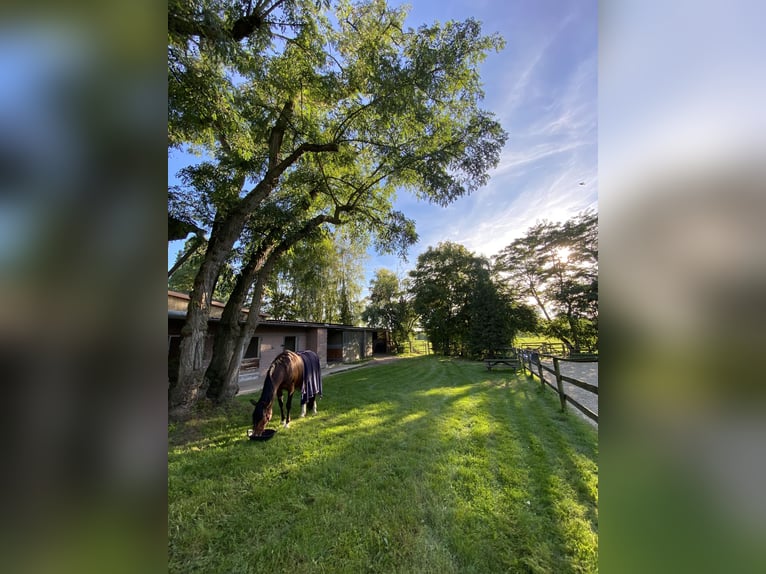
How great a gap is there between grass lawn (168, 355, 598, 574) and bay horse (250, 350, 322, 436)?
0.38 metres

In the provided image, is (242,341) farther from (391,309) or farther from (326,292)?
(391,309)

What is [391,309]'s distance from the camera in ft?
91.5

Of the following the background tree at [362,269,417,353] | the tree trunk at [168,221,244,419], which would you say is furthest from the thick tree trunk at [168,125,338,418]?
the background tree at [362,269,417,353]

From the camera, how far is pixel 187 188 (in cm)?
621

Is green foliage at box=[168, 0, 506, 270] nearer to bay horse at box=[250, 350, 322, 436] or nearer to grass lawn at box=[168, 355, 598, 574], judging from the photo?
bay horse at box=[250, 350, 322, 436]

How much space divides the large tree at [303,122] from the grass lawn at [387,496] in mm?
2890

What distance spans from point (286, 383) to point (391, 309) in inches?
900

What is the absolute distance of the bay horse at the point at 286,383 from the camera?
4.49 metres
